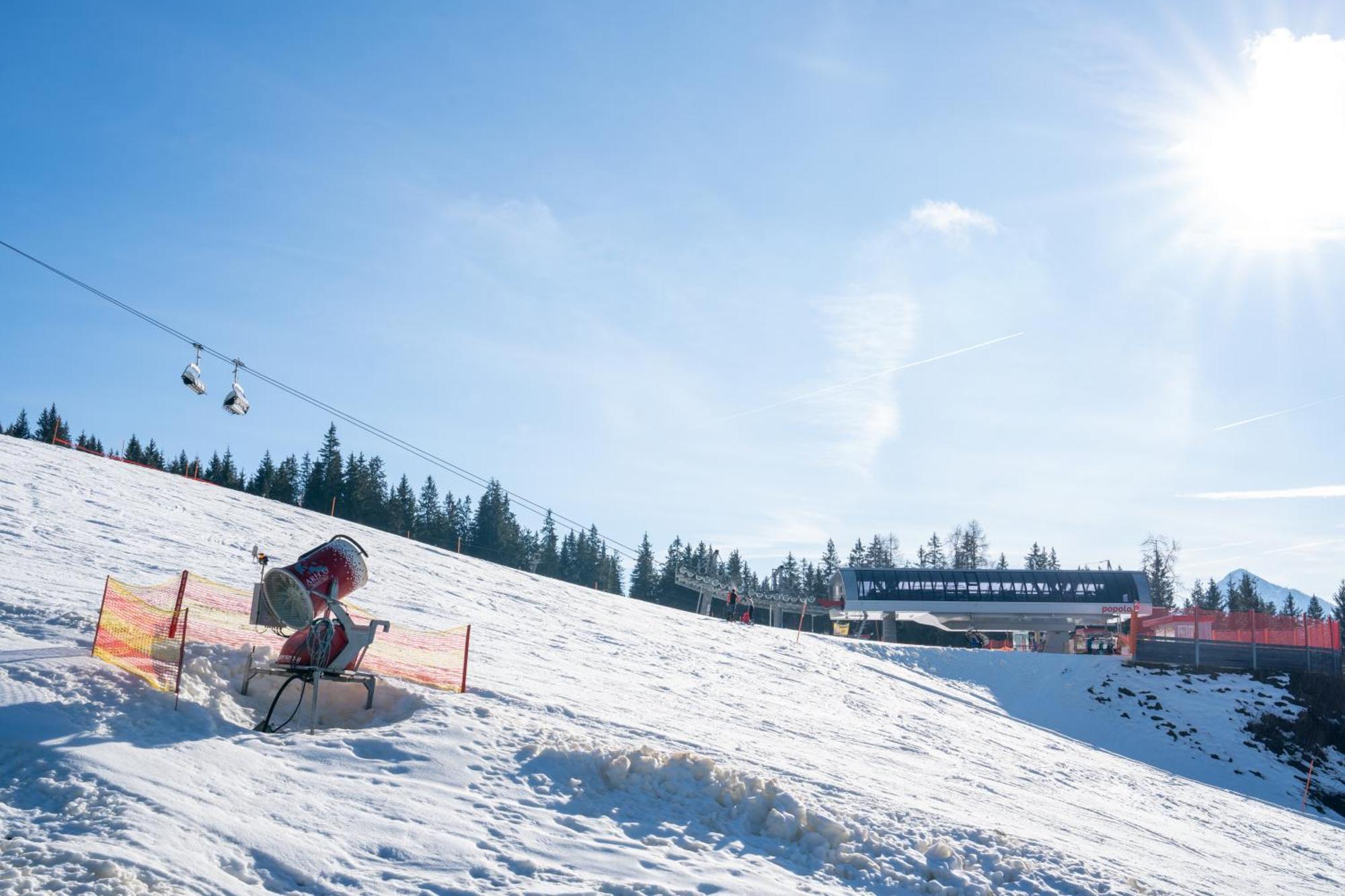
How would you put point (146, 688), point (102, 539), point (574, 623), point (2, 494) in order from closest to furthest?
point (146, 688)
point (102, 539)
point (2, 494)
point (574, 623)

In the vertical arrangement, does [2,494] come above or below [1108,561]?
below

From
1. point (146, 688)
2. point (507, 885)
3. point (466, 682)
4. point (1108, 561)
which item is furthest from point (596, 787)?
point (1108, 561)

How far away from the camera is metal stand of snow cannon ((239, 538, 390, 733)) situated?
10.5 metres

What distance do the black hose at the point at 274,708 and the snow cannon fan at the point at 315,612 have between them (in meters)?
0.26

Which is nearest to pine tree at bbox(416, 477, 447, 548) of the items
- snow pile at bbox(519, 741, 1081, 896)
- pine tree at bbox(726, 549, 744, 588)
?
pine tree at bbox(726, 549, 744, 588)

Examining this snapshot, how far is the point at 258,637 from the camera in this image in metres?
12.0

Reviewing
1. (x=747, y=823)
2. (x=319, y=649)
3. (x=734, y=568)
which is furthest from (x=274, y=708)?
(x=734, y=568)

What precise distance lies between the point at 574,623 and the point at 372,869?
17.0 meters

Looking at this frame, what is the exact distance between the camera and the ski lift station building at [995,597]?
57125mm

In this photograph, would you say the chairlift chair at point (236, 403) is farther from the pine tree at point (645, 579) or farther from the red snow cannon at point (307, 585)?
the pine tree at point (645, 579)

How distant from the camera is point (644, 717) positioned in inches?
544

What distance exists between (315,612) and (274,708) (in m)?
1.24

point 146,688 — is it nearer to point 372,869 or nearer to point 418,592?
point 372,869

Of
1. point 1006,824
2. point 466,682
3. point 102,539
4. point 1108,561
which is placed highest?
point 1108,561
